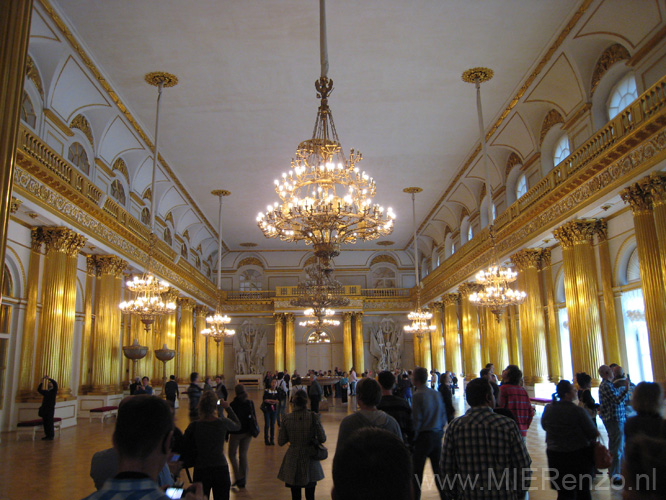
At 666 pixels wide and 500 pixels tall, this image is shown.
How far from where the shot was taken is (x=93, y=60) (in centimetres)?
1102

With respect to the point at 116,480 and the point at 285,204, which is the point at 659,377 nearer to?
the point at 285,204

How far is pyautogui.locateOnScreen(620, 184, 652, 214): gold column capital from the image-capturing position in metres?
9.47

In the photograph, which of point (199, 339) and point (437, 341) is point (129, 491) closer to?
point (437, 341)

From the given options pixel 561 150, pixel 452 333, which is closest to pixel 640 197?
pixel 561 150

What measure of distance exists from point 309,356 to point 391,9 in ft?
80.2

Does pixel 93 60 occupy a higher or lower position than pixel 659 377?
higher

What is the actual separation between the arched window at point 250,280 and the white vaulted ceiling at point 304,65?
50.9ft

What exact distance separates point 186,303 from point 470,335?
42.2 feet

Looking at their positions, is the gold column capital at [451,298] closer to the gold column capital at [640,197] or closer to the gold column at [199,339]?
the gold column at [199,339]

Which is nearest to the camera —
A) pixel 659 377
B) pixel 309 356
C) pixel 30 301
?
pixel 659 377

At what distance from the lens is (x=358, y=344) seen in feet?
100

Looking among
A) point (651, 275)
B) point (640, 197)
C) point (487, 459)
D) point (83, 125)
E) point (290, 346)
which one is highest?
point (83, 125)

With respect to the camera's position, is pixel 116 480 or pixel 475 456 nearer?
pixel 116 480

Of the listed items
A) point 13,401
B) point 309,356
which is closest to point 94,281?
point 13,401
